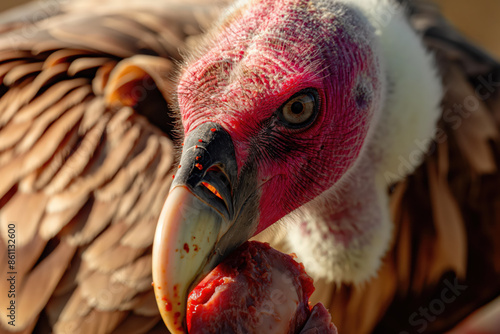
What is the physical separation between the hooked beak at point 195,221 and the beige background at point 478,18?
497cm

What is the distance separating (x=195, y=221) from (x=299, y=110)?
1.35ft

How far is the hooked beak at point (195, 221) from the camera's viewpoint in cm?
107

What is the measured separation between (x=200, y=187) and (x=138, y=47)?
110 centimetres

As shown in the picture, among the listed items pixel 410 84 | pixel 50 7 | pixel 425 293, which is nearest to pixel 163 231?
pixel 410 84

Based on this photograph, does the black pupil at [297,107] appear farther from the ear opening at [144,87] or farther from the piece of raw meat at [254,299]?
the ear opening at [144,87]

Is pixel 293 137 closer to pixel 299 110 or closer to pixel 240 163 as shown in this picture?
pixel 299 110

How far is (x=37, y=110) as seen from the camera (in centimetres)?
188

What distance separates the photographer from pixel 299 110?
1337mm

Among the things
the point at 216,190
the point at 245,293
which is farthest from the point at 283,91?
the point at 245,293

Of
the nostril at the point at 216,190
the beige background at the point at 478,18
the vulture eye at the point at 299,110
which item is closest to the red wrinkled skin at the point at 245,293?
the nostril at the point at 216,190

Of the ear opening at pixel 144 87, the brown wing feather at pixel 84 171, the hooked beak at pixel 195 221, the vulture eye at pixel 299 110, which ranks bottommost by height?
the brown wing feather at pixel 84 171

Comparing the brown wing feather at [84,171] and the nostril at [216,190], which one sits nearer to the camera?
the nostril at [216,190]

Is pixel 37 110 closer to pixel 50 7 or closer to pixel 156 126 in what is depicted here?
pixel 156 126

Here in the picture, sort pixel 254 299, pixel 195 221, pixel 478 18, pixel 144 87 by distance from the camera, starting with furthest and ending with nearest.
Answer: pixel 478 18 < pixel 144 87 < pixel 254 299 < pixel 195 221
